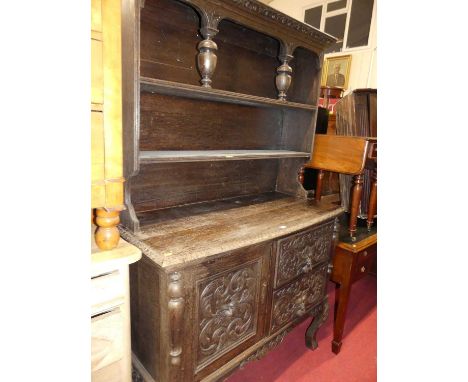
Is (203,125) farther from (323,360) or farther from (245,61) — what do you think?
(323,360)

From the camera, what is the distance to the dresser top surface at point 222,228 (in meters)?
0.92

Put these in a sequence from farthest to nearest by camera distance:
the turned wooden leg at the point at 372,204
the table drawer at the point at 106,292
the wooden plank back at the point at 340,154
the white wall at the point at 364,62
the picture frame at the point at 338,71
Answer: the picture frame at the point at 338,71 → the white wall at the point at 364,62 → the turned wooden leg at the point at 372,204 → the wooden plank back at the point at 340,154 → the table drawer at the point at 106,292

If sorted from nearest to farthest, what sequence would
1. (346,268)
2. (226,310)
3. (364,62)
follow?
(226,310) < (346,268) < (364,62)

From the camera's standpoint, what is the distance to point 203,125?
1.47 metres

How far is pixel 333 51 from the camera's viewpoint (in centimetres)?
536

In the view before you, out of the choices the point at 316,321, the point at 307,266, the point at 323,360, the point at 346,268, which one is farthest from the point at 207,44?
the point at 323,360

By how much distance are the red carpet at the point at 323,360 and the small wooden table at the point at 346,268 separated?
106mm

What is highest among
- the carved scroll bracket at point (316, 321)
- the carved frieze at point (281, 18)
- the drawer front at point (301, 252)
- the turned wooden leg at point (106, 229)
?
the carved frieze at point (281, 18)

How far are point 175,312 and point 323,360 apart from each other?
1.23 metres

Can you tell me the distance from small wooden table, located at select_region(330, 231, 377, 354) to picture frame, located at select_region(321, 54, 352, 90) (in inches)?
160

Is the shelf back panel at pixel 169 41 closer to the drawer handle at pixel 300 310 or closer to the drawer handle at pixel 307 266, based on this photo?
the drawer handle at pixel 307 266

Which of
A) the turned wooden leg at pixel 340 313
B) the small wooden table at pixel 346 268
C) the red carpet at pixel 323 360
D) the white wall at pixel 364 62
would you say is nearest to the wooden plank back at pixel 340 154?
the small wooden table at pixel 346 268
